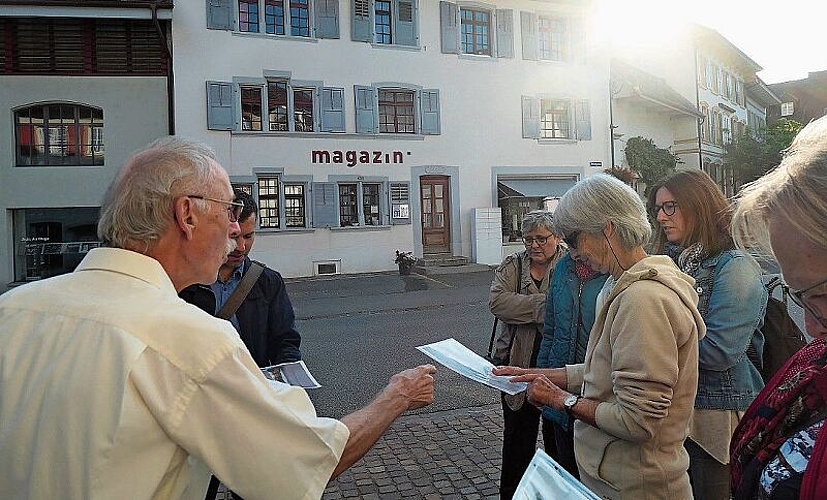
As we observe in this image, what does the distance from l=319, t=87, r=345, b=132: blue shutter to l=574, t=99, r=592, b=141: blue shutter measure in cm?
847

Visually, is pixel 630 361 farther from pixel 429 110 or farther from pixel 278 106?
pixel 429 110

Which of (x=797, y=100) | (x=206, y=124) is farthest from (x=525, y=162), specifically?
(x=797, y=100)

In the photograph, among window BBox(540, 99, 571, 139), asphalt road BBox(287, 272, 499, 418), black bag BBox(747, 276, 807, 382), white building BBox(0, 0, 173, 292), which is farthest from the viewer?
window BBox(540, 99, 571, 139)

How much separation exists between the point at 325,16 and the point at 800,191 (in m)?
19.4

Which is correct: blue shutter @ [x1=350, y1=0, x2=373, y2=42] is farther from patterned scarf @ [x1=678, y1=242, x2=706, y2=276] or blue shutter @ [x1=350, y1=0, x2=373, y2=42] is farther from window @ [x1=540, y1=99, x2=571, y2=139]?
patterned scarf @ [x1=678, y1=242, x2=706, y2=276]

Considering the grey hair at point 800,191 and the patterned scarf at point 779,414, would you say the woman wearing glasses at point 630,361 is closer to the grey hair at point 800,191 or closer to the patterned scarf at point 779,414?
the patterned scarf at point 779,414

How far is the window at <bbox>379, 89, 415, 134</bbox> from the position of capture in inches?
781

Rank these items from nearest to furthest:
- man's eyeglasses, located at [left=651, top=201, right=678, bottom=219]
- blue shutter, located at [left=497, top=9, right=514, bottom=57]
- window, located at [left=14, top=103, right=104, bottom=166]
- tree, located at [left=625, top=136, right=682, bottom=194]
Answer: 1. man's eyeglasses, located at [left=651, top=201, right=678, bottom=219]
2. window, located at [left=14, top=103, right=104, bottom=166]
3. blue shutter, located at [left=497, top=9, right=514, bottom=57]
4. tree, located at [left=625, top=136, right=682, bottom=194]

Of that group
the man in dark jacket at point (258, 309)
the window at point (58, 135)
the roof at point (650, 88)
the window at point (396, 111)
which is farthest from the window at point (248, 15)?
the man in dark jacket at point (258, 309)

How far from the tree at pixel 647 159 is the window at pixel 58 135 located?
60.5 feet

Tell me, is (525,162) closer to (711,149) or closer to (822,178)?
(711,149)

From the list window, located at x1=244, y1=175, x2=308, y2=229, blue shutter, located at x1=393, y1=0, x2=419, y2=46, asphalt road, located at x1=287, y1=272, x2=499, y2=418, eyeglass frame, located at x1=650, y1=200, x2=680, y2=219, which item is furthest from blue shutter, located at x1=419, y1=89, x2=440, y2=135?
eyeglass frame, located at x1=650, y1=200, x2=680, y2=219

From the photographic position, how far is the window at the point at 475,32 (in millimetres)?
20766

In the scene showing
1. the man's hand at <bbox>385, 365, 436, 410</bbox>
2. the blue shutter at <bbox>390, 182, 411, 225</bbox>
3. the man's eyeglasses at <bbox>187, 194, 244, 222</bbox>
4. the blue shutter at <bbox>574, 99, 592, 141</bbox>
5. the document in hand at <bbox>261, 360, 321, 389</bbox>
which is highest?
the blue shutter at <bbox>574, 99, 592, 141</bbox>
